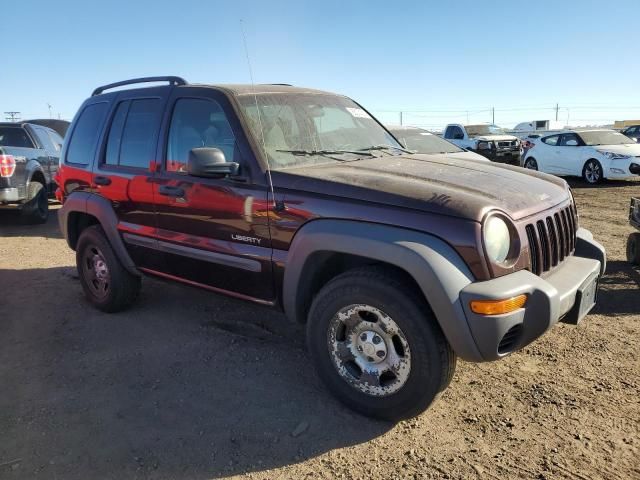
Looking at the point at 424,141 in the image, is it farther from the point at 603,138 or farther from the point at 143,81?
the point at 603,138

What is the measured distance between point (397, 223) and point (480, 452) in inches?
49.8

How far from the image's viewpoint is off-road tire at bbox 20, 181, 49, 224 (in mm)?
9359

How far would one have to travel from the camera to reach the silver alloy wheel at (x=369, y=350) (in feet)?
9.60

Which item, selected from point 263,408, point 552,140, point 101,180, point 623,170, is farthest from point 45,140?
point 623,170

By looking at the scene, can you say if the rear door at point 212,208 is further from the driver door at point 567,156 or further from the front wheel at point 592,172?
the driver door at point 567,156

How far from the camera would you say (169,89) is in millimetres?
4176

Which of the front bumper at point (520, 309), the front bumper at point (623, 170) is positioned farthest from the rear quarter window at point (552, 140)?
the front bumper at point (520, 309)

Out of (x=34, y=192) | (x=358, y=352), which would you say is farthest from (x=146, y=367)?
(x=34, y=192)

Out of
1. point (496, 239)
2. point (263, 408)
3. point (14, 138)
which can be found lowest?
point (263, 408)

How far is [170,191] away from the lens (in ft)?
13.0

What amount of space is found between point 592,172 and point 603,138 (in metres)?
1.26

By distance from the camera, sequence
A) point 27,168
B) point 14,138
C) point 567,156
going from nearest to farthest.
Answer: point 27,168 → point 14,138 → point 567,156

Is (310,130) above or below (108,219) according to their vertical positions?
above

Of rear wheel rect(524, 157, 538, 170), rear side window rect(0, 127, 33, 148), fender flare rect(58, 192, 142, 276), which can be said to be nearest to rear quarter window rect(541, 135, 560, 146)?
rear wheel rect(524, 157, 538, 170)
